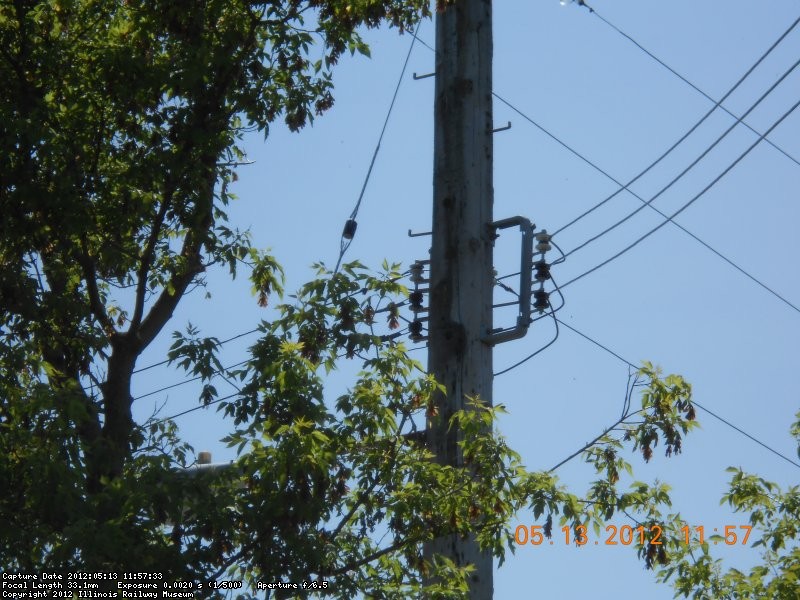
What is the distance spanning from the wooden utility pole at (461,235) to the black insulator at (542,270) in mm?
723

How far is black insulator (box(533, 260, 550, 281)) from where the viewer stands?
11117 millimetres

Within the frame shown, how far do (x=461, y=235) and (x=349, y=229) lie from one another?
6.01ft

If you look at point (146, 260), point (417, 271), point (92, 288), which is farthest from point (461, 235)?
point (92, 288)

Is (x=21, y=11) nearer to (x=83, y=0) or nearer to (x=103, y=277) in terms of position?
(x=83, y=0)

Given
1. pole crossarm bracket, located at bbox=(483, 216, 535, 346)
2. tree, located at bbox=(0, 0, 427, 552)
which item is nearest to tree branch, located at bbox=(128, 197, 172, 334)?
tree, located at bbox=(0, 0, 427, 552)

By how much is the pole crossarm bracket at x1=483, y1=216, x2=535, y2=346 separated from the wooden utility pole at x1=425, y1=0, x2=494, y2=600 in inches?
3.8

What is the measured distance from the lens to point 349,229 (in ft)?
39.4

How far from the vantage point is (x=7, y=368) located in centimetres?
890

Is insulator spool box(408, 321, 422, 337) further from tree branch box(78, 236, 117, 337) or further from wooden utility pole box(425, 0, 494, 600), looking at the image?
tree branch box(78, 236, 117, 337)

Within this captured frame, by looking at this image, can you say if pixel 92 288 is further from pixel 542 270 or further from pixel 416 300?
pixel 542 270

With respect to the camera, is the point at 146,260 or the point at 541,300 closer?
the point at 146,260

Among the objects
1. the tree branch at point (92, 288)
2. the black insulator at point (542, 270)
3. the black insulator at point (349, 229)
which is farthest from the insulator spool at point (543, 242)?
the tree branch at point (92, 288)

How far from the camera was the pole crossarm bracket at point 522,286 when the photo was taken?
33.6 feet

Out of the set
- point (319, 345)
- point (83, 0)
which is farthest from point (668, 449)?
point (83, 0)
